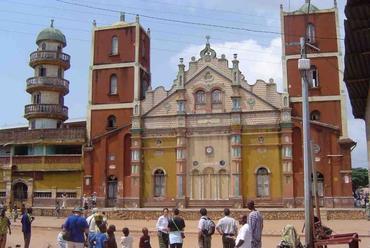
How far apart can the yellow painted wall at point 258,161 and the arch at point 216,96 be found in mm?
3853

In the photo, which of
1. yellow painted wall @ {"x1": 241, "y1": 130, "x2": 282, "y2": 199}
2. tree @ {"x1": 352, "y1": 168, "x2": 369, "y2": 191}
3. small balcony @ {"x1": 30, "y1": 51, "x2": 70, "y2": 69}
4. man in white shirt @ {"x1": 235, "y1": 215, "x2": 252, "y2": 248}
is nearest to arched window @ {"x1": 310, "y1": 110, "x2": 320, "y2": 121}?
yellow painted wall @ {"x1": 241, "y1": 130, "x2": 282, "y2": 199}

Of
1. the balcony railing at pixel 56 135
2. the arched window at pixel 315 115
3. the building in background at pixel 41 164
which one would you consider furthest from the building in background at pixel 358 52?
the balcony railing at pixel 56 135

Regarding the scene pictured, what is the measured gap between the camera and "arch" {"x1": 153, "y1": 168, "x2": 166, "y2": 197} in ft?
135

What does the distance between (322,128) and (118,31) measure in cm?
1997

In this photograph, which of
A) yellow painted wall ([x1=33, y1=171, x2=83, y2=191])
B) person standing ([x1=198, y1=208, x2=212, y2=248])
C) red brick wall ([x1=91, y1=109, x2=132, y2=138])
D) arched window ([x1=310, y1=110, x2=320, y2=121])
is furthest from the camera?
red brick wall ([x1=91, y1=109, x2=132, y2=138])

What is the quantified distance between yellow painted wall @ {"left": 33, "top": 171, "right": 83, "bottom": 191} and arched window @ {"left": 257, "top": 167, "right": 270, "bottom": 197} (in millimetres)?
14996

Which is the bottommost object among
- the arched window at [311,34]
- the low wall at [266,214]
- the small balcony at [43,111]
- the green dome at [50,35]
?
the low wall at [266,214]

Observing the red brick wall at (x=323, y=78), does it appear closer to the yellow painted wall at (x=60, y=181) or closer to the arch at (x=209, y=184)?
the arch at (x=209, y=184)

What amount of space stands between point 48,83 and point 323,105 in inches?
1001

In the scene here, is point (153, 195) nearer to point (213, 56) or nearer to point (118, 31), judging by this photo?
point (213, 56)

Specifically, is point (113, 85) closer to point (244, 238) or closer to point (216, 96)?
point (216, 96)

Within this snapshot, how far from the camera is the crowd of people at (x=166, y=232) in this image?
10.9 meters

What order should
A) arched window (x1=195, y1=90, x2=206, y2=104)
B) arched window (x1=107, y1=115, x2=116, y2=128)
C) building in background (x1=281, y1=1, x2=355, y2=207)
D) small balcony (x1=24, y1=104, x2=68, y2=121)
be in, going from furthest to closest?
small balcony (x1=24, y1=104, x2=68, y2=121)
arched window (x1=107, y1=115, x2=116, y2=128)
arched window (x1=195, y1=90, x2=206, y2=104)
building in background (x1=281, y1=1, x2=355, y2=207)

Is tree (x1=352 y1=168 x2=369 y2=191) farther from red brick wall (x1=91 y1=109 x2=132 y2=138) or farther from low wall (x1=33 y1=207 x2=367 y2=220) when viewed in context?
low wall (x1=33 y1=207 x2=367 y2=220)
